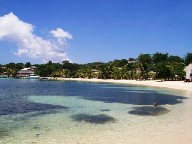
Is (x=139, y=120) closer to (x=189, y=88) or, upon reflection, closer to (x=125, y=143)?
(x=125, y=143)

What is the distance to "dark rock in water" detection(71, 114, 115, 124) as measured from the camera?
26.0 meters

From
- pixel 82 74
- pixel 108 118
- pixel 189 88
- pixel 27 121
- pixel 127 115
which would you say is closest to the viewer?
pixel 27 121

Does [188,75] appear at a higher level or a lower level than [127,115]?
higher

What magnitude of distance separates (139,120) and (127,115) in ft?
10.6

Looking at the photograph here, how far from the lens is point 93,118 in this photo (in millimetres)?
27734

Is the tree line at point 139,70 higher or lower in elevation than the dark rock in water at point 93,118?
higher

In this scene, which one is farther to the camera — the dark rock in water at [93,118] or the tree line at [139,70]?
the tree line at [139,70]

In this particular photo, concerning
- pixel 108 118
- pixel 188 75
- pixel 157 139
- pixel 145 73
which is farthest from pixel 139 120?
pixel 145 73

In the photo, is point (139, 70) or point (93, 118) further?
point (139, 70)

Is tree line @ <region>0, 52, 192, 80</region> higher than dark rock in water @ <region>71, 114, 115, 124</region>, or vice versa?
tree line @ <region>0, 52, 192, 80</region>

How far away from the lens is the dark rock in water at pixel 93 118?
85.3 feet

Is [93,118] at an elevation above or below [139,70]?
below

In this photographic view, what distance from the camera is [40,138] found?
1944 cm

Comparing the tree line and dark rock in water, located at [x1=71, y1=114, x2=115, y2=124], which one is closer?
dark rock in water, located at [x1=71, y1=114, x2=115, y2=124]
